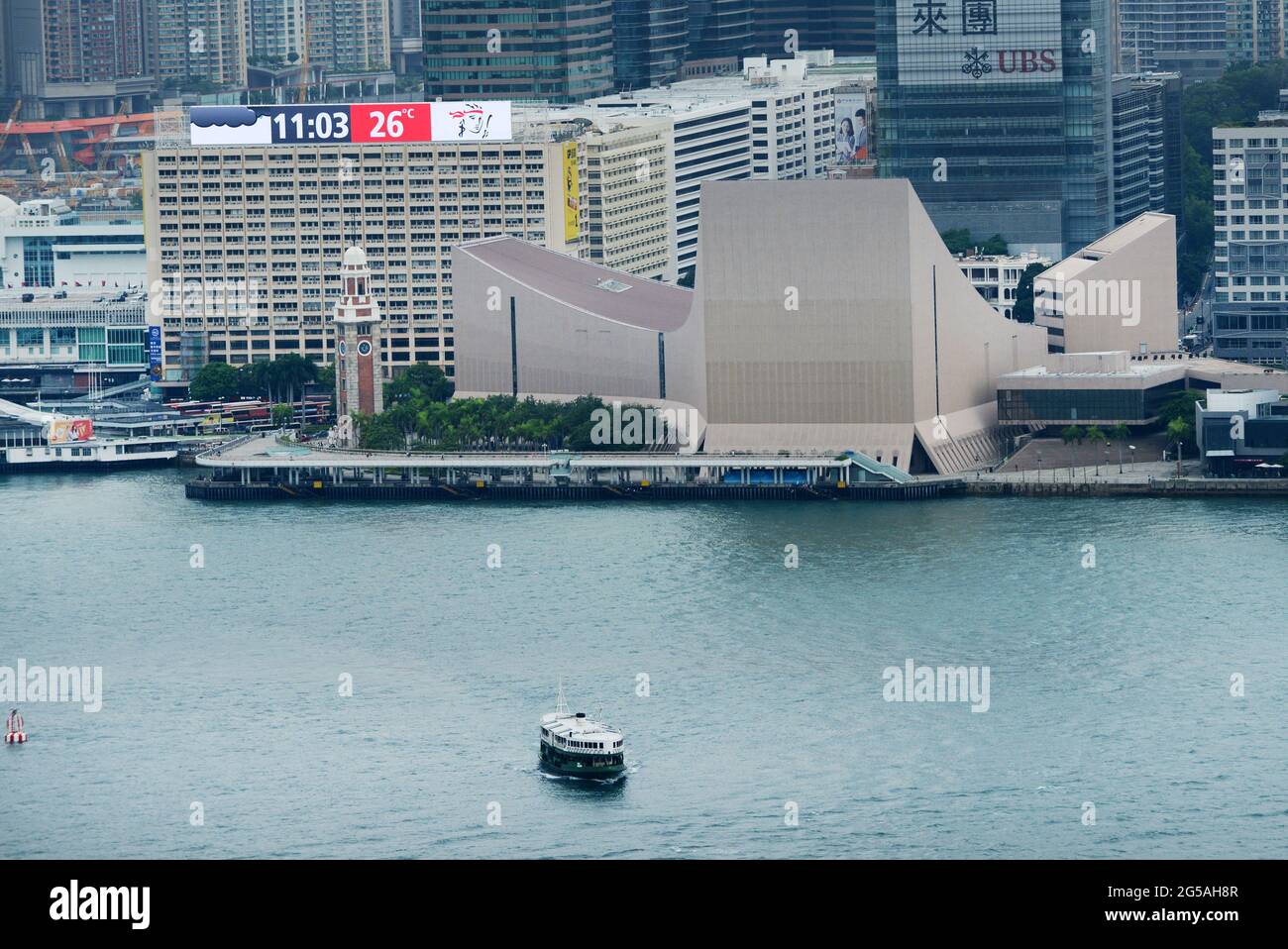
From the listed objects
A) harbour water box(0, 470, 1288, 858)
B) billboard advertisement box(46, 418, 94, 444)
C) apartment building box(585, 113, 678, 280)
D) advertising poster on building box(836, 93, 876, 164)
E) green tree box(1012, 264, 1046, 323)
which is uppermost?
advertising poster on building box(836, 93, 876, 164)

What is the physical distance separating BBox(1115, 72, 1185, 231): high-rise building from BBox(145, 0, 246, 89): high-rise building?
48692 mm

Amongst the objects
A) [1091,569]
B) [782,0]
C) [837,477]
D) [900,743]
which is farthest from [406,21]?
[900,743]

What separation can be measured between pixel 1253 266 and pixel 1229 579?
64.5 ft

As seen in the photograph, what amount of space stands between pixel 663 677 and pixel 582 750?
4.14 meters

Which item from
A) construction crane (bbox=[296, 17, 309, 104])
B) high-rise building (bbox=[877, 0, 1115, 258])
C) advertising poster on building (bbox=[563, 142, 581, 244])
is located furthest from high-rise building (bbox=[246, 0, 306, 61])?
advertising poster on building (bbox=[563, 142, 581, 244])

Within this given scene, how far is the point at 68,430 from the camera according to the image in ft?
144

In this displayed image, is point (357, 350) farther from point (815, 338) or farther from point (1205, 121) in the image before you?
point (1205, 121)

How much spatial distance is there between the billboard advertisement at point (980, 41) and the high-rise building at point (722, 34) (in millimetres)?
24456

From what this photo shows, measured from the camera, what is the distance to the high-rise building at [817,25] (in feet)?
263

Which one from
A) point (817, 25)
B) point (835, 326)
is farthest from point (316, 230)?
point (817, 25)

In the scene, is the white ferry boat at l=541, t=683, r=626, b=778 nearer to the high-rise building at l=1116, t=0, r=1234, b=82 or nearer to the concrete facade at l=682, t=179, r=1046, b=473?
the concrete facade at l=682, t=179, r=1046, b=473

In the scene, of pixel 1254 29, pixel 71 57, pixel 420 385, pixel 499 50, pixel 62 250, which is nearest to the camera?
pixel 420 385

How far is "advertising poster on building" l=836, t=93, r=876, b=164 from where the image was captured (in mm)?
66250
